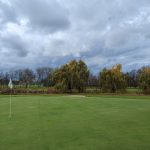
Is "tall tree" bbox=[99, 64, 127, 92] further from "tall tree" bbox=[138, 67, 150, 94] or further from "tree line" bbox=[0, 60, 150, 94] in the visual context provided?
"tall tree" bbox=[138, 67, 150, 94]

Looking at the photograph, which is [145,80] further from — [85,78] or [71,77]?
[71,77]

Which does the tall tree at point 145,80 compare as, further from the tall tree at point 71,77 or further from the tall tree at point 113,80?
the tall tree at point 71,77

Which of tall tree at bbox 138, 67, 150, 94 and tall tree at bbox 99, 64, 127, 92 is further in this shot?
tall tree at bbox 99, 64, 127, 92

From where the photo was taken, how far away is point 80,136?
262 inches

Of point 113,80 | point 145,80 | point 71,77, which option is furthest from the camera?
point 113,80

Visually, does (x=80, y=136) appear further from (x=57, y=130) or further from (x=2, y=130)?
(x=2, y=130)

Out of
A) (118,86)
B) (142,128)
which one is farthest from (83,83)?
(142,128)

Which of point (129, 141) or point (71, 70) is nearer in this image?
point (129, 141)

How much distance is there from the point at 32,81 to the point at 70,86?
100ft

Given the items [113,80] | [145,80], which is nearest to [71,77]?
[113,80]

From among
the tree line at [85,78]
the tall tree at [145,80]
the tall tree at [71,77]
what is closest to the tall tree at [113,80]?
the tree line at [85,78]

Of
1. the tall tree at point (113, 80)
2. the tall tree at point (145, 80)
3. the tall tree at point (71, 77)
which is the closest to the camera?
the tall tree at point (145, 80)

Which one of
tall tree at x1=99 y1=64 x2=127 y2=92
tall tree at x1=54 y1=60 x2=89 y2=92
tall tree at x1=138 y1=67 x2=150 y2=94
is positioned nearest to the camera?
tall tree at x1=138 y1=67 x2=150 y2=94

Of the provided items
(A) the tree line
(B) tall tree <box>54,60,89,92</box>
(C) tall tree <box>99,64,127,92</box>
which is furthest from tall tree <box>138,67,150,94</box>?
(B) tall tree <box>54,60,89,92</box>
